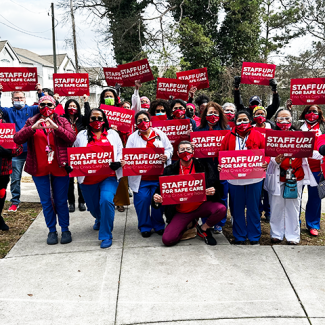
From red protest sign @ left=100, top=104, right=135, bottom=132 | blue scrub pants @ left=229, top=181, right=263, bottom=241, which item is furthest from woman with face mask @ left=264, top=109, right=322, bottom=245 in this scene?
red protest sign @ left=100, top=104, right=135, bottom=132

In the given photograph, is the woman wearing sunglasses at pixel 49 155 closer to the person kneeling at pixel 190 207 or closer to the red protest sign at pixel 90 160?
the red protest sign at pixel 90 160

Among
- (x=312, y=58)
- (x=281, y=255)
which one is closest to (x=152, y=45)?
(x=312, y=58)

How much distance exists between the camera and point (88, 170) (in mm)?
4879

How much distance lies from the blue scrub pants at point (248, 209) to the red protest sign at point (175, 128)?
1.24 metres

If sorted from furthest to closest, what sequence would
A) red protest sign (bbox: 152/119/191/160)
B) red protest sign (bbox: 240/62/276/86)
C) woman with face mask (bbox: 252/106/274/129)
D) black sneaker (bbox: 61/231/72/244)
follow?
1. red protest sign (bbox: 240/62/276/86)
2. red protest sign (bbox: 152/119/191/160)
3. woman with face mask (bbox: 252/106/274/129)
4. black sneaker (bbox: 61/231/72/244)

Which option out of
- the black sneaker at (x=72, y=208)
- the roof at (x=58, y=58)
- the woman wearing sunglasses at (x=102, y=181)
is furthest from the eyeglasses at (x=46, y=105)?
the roof at (x=58, y=58)

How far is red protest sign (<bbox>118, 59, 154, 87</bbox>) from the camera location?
7.16 m

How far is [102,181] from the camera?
5.11 m

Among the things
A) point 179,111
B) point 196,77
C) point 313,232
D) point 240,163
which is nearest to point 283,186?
point 240,163

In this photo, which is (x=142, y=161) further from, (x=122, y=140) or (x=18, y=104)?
(x=18, y=104)

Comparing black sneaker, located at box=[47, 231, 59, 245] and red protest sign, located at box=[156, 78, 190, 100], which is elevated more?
red protest sign, located at box=[156, 78, 190, 100]

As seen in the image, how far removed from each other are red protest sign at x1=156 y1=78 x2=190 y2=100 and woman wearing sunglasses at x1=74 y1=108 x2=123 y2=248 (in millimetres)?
2501

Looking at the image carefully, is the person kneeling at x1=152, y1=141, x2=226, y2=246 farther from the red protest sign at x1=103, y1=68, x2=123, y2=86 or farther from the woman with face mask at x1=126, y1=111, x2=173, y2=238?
the red protest sign at x1=103, y1=68, x2=123, y2=86

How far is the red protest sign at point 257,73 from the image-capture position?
23.1 ft
